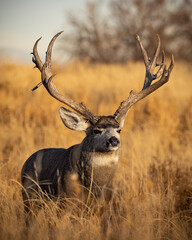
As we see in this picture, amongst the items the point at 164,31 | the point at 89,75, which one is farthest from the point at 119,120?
the point at 164,31

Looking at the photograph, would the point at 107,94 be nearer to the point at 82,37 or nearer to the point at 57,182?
the point at 57,182

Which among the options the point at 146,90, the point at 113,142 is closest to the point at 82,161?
the point at 113,142

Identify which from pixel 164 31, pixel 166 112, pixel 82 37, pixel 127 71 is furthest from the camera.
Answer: pixel 82 37

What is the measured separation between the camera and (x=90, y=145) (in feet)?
12.3

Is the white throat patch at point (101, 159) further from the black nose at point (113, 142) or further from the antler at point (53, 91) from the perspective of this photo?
the antler at point (53, 91)

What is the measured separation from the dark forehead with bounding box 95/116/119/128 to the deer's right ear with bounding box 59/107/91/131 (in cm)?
17

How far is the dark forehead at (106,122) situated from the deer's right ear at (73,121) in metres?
0.17

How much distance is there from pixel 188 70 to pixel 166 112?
7841 millimetres

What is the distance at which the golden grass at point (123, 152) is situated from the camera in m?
3.22

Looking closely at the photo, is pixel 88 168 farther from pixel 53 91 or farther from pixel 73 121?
pixel 53 91

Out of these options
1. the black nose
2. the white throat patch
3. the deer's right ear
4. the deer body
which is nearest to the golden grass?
the deer body

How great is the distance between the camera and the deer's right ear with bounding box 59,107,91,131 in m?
3.92

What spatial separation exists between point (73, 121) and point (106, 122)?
40cm

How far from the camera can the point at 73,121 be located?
3.96m
